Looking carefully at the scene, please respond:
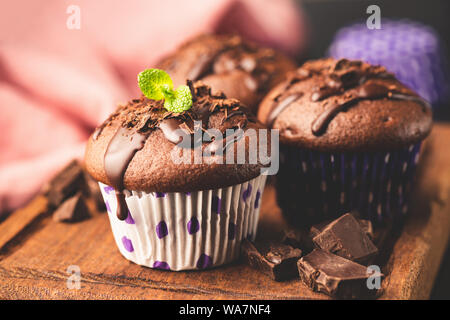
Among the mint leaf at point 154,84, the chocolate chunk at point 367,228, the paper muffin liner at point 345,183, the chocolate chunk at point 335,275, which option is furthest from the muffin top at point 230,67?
the chocolate chunk at point 335,275

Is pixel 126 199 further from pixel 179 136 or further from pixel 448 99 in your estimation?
pixel 448 99

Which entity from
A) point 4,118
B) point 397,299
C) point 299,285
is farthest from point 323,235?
point 4,118

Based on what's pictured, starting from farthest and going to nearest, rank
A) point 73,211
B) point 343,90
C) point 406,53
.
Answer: point 406,53
point 73,211
point 343,90

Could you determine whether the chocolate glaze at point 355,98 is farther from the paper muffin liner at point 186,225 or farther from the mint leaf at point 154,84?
the mint leaf at point 154,84

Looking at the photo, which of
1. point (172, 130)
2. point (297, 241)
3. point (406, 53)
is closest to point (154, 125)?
point (172, 130)

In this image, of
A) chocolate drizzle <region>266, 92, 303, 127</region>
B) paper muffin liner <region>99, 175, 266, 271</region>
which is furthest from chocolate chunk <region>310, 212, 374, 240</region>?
chocolate drizzle <region>266, 92, 303, 127</region>

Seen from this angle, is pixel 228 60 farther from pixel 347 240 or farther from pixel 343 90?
pixel 347 240
